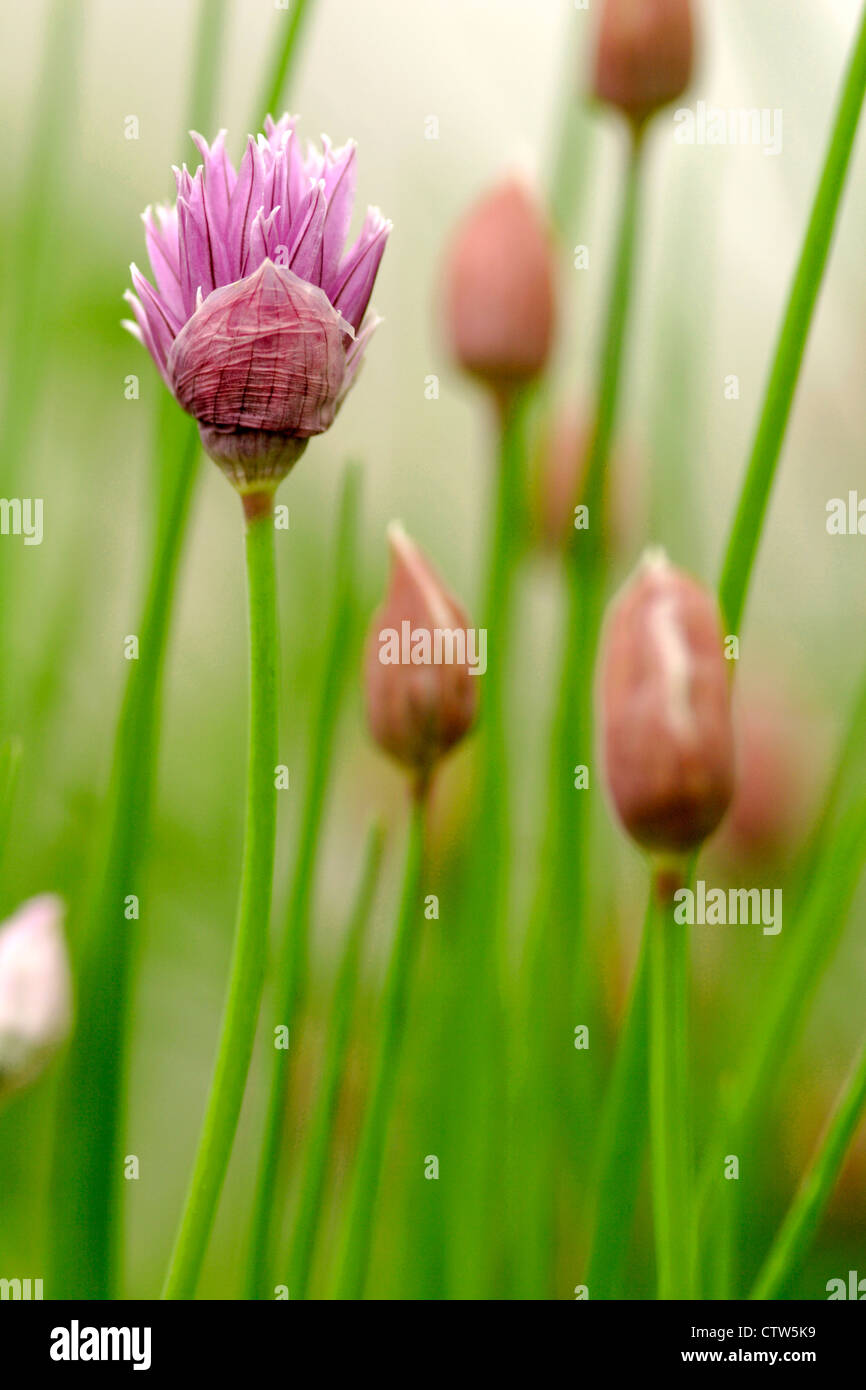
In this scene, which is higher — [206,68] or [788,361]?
[206,68]

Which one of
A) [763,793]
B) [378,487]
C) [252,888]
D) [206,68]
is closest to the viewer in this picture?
[252,888]

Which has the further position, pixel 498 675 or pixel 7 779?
pixel 498 675

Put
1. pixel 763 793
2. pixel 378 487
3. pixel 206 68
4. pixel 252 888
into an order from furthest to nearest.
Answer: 1. pixel 378 487
2. pixel 763 793
3. pixel 206 68
4. pixel 252 888

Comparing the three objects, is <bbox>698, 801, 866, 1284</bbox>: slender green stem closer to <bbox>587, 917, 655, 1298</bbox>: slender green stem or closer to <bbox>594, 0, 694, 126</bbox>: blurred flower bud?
<bbox>587, 917, 655, 1298</bbox>: slender green stem

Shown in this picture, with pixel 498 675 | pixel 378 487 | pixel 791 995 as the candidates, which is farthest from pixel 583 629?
pixel 378 487

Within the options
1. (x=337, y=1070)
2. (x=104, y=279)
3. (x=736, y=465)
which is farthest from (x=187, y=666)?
(x=337, y=1070)

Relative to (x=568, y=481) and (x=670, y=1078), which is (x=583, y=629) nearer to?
(x=568, y=481)

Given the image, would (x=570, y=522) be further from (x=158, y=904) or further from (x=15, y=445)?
(x=158, y=904)
